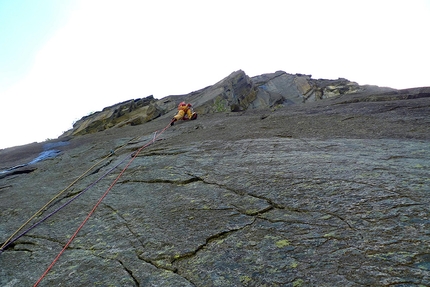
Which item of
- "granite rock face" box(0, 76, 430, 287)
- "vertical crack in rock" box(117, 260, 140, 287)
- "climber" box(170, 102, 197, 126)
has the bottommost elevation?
"vertical crack in rock" box(117, 260, 140, 287)

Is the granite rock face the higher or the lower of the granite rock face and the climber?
the lower

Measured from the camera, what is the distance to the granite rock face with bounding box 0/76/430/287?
10.0ft

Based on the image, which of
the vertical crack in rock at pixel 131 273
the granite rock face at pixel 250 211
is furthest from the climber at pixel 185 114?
the vertical crack in rock at pixel 131 273

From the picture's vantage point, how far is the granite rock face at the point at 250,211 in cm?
306

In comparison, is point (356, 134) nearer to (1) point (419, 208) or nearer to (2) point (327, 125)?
(2) point (327, 125)

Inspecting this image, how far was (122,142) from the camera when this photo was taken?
9289 millimetres

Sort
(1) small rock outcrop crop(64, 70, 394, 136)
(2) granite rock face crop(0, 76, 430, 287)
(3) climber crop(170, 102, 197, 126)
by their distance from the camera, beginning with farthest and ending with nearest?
(1) small rock outcrop crop(64, 70, 394, 136) < (3) climber crop(170, 102, 197, 126) < (2) granite rock face crop(0, 76, 430, 287)

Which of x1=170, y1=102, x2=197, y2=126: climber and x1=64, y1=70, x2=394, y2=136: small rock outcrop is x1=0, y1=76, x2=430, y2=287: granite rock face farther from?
x1=64, y1=70, x2=394, y2=136: small rock outcrop

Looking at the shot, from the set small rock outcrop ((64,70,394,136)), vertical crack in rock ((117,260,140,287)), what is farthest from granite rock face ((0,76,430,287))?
small rock outcrop ((64,70,394,136))

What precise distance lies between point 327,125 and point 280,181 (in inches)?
126

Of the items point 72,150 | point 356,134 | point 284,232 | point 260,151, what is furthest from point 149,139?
point 284,232

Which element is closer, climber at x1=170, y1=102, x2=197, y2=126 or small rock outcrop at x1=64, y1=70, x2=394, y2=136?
climber at x1=170, y1=102, x2=197, y2=126

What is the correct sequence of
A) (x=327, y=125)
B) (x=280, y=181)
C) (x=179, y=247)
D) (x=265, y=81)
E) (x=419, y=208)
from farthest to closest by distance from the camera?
1. (x=265, y=81)
2. (x=327, y=125)
3. (x=280, y=181)
4. (x=179, y=247)
5. (x=419, y=208)

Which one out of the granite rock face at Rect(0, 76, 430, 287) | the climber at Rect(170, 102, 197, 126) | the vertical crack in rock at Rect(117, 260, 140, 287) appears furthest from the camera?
the climber at Rect(170, 102, 197, 126)
